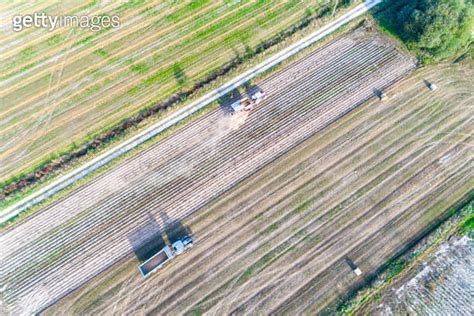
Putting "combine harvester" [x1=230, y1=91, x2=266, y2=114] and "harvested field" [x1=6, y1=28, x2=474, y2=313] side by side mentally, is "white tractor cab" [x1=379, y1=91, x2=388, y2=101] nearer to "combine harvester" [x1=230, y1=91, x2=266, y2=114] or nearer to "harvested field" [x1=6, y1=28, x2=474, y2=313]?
"harvested field" [x1=6, y1=28, x2=474, y2=313]

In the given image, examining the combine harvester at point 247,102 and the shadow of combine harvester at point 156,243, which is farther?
the combine harvester at point 247,102

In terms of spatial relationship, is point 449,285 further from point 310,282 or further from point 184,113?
point 184,113

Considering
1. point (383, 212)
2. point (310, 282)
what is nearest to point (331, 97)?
point (383, 212)

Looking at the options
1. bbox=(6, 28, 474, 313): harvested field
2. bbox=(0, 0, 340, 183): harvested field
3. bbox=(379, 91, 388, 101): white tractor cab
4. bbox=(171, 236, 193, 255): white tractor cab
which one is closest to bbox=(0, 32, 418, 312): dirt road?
bbox=(6, 28, 474, 313): harvested field

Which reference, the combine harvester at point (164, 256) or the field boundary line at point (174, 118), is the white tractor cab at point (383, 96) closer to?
the field boundary line at point (174, 118)

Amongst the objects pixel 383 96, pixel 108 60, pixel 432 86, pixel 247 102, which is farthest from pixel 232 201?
pixel 432 86

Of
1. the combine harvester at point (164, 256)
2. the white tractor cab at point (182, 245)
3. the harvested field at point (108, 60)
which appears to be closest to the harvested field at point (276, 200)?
the white tractor cab at point (182, 245)
